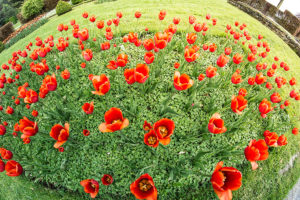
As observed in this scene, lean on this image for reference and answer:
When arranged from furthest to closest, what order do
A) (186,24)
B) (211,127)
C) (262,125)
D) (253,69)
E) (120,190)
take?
(186,24) < (253,69) < (262,125) < (120,190) < (211,127)

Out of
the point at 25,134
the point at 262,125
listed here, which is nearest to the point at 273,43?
the point at 262,125

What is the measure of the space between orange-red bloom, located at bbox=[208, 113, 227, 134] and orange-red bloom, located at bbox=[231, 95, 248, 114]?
1.08 ft

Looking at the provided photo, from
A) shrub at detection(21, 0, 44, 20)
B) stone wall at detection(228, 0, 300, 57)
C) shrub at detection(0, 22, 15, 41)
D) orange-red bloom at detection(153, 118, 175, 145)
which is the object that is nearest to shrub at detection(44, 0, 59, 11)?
shrub at detection(21, 0, 44, 20)

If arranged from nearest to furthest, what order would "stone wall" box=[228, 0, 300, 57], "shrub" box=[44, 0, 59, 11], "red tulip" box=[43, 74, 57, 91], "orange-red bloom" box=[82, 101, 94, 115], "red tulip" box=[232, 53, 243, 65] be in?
"orange-red bloom" box=[82, 101, 94, 115], "red tulip" box=[43, 74, 57, 91], "red tulip" box=[232, 53, 243, 65], "stone wall" box=[228, 0, 300, 57], "shrub" box=[44, 0, 59, 11]

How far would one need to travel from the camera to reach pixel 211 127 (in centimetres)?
209

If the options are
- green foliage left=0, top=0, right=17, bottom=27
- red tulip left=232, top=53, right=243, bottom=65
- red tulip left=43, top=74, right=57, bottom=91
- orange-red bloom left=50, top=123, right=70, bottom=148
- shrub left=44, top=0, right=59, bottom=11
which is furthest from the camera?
green foliage left=0, top=0, right=17, bottom=27

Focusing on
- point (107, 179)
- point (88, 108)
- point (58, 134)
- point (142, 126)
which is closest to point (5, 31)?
point (88, 108)

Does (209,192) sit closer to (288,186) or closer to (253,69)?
(288,186)

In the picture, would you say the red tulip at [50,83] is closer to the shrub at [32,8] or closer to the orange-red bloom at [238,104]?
the orange-red bloom at [238,104]

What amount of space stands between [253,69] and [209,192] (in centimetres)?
377

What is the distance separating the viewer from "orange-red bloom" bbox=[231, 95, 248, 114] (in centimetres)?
226

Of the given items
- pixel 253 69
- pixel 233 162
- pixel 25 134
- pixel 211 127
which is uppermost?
pixel 211 127

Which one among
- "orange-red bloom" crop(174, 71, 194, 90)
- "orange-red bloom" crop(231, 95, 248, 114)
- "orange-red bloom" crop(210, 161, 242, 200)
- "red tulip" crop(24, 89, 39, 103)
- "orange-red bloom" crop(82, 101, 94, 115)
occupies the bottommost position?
"red tulip" crop(24, 89, 39, 103)

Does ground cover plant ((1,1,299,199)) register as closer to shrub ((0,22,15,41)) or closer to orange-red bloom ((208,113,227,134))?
orange-red bloom ((208,113,227,134))
